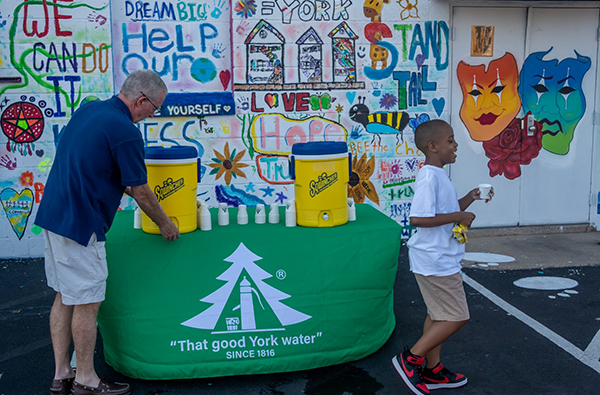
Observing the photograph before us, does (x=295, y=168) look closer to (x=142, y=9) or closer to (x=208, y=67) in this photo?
(x=208, y=67)

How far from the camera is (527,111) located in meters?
7.04

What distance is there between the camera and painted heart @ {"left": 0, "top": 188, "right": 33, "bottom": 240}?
6.27m

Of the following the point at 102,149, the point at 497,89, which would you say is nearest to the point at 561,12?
the point at 497,89

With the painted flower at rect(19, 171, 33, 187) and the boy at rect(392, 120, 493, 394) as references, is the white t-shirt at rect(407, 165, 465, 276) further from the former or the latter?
the painted flower at rect(19, 171, 33, 187)

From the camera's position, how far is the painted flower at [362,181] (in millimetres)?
6758

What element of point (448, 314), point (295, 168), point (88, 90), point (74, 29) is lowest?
point (448, 314)

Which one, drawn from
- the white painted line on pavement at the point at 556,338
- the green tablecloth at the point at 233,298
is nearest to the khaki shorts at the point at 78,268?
the green tablecloth at the point at 233,298

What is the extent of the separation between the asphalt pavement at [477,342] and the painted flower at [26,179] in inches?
39.1

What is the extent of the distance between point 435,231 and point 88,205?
1.93 metres

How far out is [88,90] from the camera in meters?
6.25

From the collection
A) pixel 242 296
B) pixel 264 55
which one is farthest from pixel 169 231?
pixel 264 55

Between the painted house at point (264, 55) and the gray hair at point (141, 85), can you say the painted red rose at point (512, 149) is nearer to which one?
the painted house at point (264, 55)

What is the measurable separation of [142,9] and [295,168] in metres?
3.78

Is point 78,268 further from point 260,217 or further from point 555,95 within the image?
point 555,95
